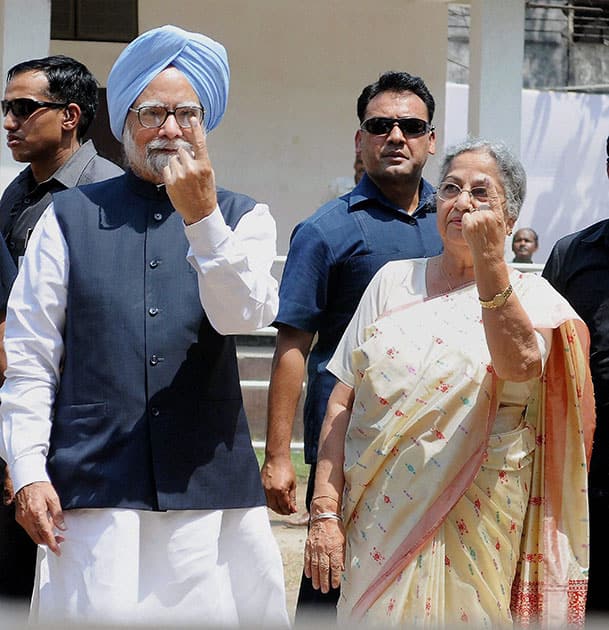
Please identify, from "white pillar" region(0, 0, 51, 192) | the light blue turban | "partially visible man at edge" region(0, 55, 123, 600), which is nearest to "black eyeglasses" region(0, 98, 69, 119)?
"partially visible man at edge" region(0, 55, 123, 600)

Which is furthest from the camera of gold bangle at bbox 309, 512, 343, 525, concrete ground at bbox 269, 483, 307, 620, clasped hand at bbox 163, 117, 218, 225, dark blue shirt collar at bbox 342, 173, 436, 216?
concrete ground at bbox 269, 483, 307, 620

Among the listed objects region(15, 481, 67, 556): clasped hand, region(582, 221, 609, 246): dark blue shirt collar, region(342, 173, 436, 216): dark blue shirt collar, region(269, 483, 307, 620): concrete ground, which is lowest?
region(269, 483, 307, 620): concrete ground

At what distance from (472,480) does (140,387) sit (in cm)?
87

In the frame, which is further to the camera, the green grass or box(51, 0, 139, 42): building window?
box(51, 0, 139, 42): building window

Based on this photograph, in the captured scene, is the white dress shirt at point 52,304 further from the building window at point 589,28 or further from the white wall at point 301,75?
the building window at point 589,28

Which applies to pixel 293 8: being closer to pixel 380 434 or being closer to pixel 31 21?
pixel 31 21

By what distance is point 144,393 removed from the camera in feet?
11.0

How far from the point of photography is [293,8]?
39.1 feet

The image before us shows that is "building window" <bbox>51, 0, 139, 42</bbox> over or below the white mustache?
over

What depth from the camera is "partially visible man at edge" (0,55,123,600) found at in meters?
4.54

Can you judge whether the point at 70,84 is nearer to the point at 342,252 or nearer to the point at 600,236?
the point at 342,252

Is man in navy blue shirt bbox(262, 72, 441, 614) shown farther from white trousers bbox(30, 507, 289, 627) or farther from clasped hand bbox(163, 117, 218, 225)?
clasped hand bbox(163, 117, 218, 225)

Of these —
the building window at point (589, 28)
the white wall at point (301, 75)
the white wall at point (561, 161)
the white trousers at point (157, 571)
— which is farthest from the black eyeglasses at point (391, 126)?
the building window at point (589, 28)

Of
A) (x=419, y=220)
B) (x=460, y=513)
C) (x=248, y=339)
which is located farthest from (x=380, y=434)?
(x=248, y=339)
